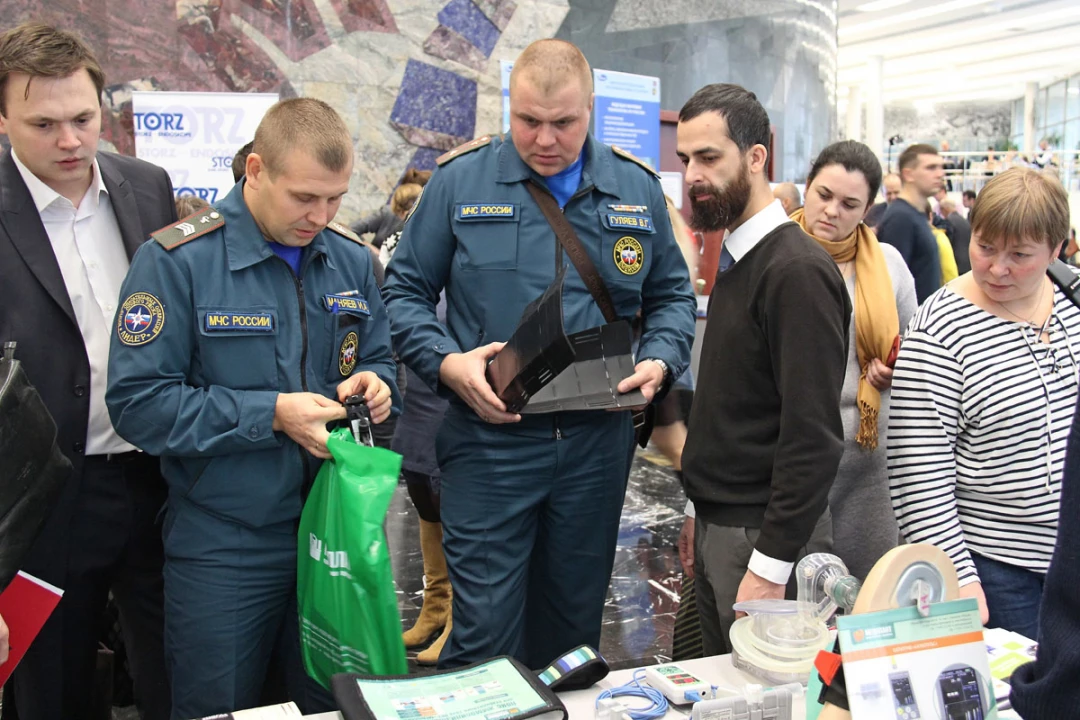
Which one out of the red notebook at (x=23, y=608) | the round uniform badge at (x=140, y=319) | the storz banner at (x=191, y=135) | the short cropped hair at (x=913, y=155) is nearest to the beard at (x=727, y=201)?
the round uniform badge at (x=140, y=319)

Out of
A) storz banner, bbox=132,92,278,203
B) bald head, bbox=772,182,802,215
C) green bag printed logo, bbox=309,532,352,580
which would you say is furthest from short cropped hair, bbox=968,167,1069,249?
storz banner, bbox=132,92,278,203

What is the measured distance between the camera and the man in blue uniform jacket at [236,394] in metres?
1.70

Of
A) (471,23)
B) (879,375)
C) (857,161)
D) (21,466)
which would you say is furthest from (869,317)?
(471,23)

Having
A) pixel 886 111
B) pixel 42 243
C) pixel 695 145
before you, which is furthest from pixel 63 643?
pixel 886 111

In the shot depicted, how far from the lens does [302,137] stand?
1.73 m

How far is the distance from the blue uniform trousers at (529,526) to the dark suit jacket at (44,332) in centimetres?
79

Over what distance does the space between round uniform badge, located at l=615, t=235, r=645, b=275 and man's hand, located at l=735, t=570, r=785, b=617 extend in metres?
0.79

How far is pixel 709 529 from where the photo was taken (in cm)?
189

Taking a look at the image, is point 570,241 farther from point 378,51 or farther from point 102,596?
point 378,51

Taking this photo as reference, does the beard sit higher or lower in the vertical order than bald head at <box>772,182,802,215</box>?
lower

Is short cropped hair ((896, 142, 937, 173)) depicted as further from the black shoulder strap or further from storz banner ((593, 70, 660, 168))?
the black shoulder strap

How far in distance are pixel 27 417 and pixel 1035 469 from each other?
183 cm

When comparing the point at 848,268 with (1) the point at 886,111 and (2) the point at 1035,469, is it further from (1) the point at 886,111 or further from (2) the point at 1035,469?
(1) the point at 886,111

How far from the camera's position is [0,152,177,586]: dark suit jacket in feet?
6.09
